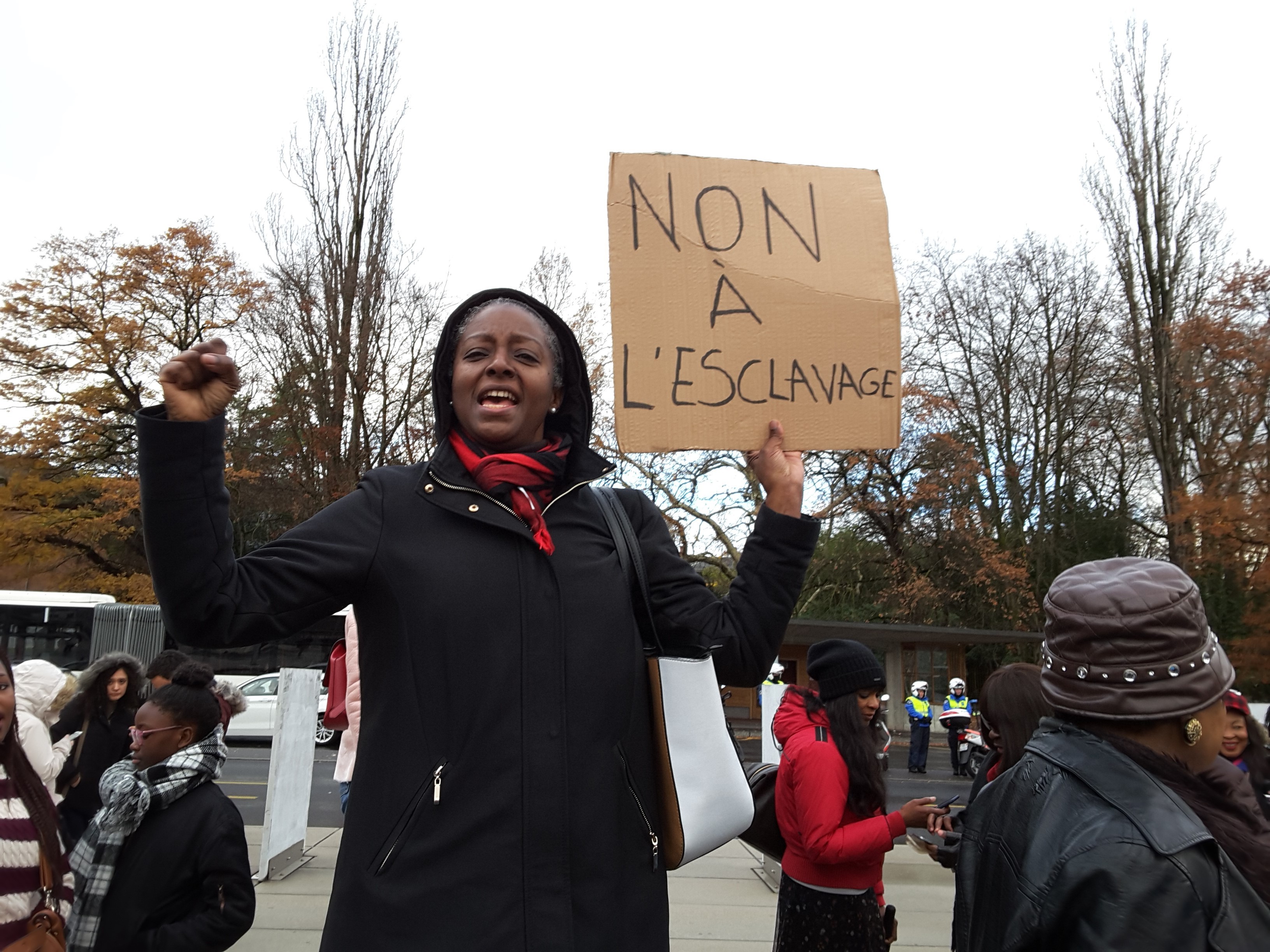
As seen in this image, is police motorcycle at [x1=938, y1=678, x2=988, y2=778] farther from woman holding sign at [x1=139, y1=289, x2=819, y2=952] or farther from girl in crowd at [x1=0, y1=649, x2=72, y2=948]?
woman holding sign at [x1=139, y1=289, x2=819, y2=952]

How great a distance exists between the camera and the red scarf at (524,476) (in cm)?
177

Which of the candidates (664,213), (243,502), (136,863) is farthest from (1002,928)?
(243,502)

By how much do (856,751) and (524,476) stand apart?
2291 mm

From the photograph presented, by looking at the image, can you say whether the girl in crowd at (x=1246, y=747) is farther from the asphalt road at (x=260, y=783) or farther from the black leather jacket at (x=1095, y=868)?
the asphalt road at (x=260, y=783)

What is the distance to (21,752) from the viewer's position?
2707 mm

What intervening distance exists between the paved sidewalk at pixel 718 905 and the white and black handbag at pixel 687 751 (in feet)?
13.2

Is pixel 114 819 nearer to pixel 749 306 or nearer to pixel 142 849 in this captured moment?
pixel 142 849

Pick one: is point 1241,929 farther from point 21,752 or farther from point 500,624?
point 21,752

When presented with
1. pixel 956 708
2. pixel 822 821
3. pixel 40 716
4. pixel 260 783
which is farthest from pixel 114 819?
pixel 956 708

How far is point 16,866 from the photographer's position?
251 cm

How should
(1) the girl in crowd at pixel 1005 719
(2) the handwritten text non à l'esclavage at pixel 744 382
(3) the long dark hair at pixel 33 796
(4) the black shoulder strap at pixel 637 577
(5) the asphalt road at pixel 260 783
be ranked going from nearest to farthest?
(4) the black shoulder strap at pixel 637 577, (2) the handwritten text non à l'esclavage at pixel 744 382, (3) the long dark hair at pixel 33 796, (1) the girl in crowd at pixel 1005 719, (5) the asphalt road at pixel 260 783

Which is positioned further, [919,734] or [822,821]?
[919,734]

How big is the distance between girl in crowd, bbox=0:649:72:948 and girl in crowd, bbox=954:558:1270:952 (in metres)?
2.18

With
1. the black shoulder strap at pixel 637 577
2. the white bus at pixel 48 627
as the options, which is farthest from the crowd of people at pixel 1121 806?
the white bus at pixel 48 627
